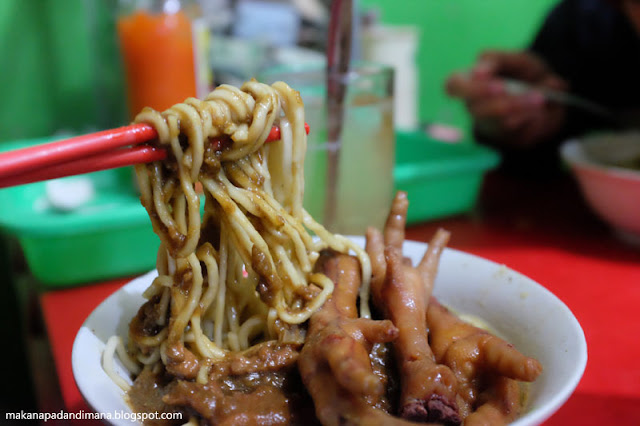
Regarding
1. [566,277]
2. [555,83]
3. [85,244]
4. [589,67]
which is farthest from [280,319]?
[589,67]

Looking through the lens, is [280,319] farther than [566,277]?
No

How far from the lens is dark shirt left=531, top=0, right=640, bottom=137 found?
251 centimetres

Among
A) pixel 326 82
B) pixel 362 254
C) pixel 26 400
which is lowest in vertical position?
pixel 26 400

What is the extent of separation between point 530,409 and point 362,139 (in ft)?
3.19

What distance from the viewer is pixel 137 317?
93 cm

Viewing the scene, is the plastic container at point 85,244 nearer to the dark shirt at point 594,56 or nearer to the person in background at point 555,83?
the person in background at point 555,83

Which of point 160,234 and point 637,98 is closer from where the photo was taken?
point 160,234

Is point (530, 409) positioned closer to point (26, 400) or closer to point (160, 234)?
point (160, 234)

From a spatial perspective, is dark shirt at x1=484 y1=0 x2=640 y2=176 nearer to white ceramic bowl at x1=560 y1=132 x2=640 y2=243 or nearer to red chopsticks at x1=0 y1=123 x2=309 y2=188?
white ceramic bowl at x1=560 y1=132 x2=640 y2=243

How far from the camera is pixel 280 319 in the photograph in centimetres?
89

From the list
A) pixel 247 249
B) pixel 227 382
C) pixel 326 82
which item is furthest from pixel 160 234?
pixel 326 82

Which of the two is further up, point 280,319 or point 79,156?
point 79,156

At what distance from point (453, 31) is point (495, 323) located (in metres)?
3.08

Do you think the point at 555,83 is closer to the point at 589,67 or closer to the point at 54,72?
the point at 589,67
